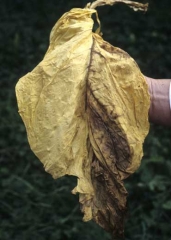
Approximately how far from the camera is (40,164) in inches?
154

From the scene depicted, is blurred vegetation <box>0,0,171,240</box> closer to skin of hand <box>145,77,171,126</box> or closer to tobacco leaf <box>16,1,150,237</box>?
skin of hand <box>145,77,171,126</box>

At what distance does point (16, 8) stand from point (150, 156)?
184 cm

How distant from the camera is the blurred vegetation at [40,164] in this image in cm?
351

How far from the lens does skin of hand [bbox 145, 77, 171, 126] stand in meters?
2.24

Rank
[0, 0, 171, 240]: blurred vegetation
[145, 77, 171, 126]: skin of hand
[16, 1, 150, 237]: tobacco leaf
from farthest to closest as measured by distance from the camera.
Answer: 1. [0, 0, 171, 240]: blurred vegetation
2. [145, 77, 171, 126]: skin of hand
3. [16, 1, 150, 237]: tobacco leaf

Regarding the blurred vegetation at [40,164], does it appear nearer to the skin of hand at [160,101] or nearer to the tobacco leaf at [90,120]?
the skin of hand at [160,101]

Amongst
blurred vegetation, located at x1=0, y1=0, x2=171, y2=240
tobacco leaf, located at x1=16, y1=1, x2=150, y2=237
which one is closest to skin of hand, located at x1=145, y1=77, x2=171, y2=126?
tobacco leaf, located at x1=16, y1=1, x2=150, y2=237

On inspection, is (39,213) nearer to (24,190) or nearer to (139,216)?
(24,190)

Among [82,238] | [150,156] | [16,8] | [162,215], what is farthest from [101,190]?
[16,8]

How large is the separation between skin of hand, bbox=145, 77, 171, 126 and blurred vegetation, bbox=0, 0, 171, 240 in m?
1.25

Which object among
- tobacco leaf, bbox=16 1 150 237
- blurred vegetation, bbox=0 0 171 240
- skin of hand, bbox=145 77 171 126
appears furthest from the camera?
blurred vegetation, bbox=0 0 171 240

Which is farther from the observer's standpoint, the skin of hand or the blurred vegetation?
the blurred vegetation

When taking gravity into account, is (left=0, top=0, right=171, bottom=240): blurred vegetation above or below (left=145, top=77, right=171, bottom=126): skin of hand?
below

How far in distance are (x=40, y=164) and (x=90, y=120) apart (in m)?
1.91
